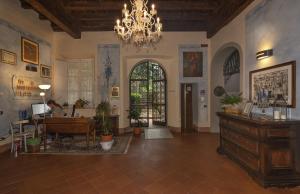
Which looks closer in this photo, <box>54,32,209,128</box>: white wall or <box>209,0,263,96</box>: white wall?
<box>209,0,263,96</box>: white wall

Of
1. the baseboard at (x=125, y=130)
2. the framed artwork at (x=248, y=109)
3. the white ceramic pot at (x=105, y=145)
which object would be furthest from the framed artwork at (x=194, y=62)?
the white ceramic pot at (x=105, y=145)

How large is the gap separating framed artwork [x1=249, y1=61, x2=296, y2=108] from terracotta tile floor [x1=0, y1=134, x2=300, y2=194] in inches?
57.8

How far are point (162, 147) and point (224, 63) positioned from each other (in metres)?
4.12

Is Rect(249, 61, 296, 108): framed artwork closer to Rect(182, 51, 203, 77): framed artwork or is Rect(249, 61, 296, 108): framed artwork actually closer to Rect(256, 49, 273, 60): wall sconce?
Rect(256, 49, 273, 60): wall sconce

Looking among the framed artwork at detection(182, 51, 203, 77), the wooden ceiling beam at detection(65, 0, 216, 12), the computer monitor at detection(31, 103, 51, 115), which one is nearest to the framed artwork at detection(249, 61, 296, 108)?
the wooden ceiling beam at detection(65, 0, 216, 12)

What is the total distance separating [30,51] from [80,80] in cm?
227

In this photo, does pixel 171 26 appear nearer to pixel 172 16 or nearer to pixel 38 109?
pixel 172 16

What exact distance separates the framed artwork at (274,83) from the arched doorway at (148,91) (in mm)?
5042

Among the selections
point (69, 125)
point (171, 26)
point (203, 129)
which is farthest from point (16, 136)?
point (203, 129)

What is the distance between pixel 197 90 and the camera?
805 centimetres

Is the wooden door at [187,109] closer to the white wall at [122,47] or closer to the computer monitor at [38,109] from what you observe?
the white wall at [122,47]

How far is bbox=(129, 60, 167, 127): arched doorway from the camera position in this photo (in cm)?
946

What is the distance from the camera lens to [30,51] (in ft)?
20.7

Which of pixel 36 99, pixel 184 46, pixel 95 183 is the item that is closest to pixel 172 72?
pixel 184 46
